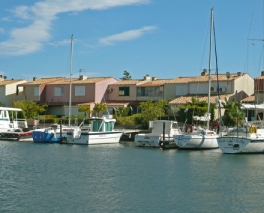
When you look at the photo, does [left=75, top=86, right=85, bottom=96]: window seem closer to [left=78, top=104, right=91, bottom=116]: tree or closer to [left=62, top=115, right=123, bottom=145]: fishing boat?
[left=78, top=104, right=91, bottom=116]: tree

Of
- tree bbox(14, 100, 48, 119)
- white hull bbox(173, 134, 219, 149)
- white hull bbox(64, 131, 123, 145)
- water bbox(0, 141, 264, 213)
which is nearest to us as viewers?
water bbox(0, 141, 264, 213)

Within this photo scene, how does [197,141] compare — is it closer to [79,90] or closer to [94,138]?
[94,138]

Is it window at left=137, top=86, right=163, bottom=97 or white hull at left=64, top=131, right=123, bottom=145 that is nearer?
white hull at left=64, top=131, right=123, bottom=145

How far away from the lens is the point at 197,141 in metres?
44.8

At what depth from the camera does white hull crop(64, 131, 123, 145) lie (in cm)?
5088

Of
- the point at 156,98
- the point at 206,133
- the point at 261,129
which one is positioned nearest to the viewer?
the point at 261,129

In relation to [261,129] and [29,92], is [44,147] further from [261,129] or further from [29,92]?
[29,92]

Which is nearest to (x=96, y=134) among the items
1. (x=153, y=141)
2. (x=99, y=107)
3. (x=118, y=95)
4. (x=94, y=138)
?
(x=94, y=138)

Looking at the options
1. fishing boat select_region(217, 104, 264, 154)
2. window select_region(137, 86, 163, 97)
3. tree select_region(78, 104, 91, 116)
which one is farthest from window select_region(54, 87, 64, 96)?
fishing boat select_region(217, 104, 264, 154)

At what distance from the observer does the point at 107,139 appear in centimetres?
5200

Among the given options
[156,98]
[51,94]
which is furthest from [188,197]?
[51,94]

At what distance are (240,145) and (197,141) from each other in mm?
4881

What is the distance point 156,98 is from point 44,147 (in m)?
30.3

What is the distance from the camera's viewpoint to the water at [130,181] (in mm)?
23000
